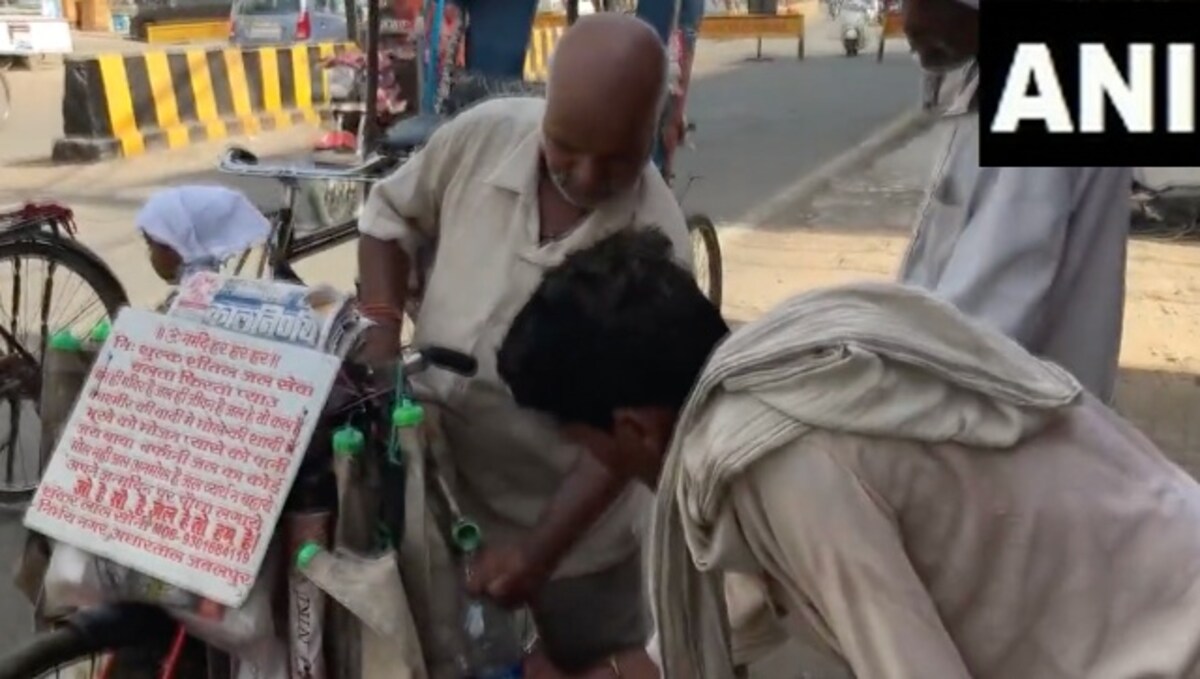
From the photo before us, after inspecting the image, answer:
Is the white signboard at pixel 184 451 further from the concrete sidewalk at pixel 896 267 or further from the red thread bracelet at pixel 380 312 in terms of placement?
the concrete sidewalk at pixel 896 267

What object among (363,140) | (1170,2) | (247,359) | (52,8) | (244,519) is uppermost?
(1170,2)

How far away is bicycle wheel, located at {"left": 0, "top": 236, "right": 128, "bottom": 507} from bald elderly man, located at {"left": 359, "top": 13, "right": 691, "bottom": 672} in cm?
218

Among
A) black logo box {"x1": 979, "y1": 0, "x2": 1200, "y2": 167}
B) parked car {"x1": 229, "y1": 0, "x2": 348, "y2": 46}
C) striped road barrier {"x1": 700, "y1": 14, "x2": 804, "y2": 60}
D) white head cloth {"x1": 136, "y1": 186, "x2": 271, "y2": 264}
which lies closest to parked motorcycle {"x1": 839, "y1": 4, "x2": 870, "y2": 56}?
striped road barrier {"x1": 700, "y1": 14, "x2": 804, "y2": 60}

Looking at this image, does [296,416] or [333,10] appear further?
[333,10]

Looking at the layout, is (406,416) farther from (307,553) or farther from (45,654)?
(45,654)

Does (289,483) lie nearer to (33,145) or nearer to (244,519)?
(244,519)

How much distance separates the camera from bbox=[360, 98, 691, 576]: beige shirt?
7.39 ft

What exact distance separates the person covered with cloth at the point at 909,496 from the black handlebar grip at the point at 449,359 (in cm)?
60

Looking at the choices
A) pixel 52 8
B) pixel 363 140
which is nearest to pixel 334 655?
pixel 363 140

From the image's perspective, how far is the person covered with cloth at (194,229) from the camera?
2.77 m

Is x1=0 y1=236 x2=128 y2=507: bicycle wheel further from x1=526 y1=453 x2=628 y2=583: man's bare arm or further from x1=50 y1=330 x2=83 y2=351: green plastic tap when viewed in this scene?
x1=526 y1=453 x2=628 y2=583: man's bare arm

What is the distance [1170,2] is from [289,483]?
6.07 ft

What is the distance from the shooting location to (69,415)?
216cm

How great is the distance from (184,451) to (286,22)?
1549 cm
